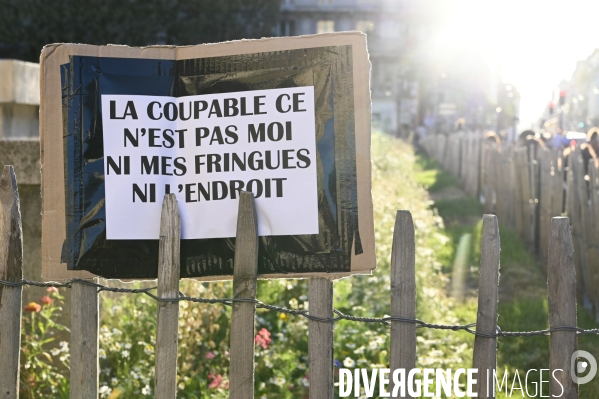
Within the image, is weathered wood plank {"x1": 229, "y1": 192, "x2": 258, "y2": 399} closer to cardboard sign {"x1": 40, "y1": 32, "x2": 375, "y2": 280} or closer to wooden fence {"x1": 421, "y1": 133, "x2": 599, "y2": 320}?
cardboard sign {"x1": 40, "y1": 32, "x2": 375, "y2": 280}

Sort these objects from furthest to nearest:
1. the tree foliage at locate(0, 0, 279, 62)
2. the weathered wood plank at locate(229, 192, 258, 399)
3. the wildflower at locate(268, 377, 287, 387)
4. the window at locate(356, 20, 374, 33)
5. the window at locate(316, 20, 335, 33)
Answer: the window at locate(356, 20, 374, 33) < the window at locate(316, 20, 335, 33) < the tree foliage at locate(0, 0, 279, 62) < the wildflower at locate(268, 377, 287, 387) < the weathered wood plank at locate(229, 192, 258, 399)

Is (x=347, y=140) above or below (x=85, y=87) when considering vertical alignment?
below

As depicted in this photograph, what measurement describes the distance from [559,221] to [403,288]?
57 centimetres

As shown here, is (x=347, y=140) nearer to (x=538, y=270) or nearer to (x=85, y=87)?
(x=85, y=87)

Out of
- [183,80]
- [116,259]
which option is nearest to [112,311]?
[116,259]

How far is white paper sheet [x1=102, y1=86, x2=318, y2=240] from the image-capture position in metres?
2.71

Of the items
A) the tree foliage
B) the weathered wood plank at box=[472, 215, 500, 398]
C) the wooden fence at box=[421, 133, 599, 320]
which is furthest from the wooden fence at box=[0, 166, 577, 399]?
the tree foliage

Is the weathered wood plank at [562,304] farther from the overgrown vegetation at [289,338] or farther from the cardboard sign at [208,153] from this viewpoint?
the overgrown vegetation at [289,338]

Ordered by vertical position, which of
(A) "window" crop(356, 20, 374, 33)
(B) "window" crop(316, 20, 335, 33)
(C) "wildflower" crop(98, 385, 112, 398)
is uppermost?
(A) "window" crop(356, 20, 374, 33)

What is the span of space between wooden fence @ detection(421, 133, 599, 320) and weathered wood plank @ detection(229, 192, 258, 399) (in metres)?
4.68

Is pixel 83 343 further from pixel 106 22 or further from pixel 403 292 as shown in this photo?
pixel 106 22

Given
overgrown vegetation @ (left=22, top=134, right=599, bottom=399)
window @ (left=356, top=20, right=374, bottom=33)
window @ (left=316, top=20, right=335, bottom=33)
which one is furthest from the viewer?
window @ (left=356, top=20, right=374, bottom=33)

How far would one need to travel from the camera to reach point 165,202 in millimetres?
2729

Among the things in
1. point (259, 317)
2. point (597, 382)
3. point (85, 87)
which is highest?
point (85, 87)
